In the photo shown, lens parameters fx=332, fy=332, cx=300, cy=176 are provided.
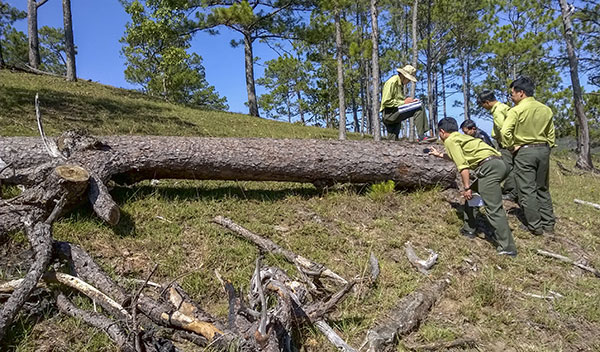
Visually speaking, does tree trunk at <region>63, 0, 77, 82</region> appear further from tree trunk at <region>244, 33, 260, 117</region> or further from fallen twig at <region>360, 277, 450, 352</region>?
fallen twig at <region>360, 277, 450, 352</region>

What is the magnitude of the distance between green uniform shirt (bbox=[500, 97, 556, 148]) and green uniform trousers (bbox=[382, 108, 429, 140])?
1.86 metres

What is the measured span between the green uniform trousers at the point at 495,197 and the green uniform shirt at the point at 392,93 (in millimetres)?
2497

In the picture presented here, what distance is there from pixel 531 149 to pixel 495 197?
3.86 feet

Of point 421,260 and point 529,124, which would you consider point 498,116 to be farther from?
point 421,260

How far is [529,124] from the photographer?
459 centimetres

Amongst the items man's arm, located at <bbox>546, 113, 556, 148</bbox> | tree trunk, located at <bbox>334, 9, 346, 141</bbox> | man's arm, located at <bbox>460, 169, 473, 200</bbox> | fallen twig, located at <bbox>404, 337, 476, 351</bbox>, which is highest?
tree trunk, located at <bbox>334, 9, 346, 141</bbox>

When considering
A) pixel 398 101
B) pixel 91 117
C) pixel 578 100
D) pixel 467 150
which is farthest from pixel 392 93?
pixel 578 100

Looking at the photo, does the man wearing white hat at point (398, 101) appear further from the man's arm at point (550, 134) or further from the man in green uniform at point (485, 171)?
the man's arm at point (550, 134)

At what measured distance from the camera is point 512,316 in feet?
9.53

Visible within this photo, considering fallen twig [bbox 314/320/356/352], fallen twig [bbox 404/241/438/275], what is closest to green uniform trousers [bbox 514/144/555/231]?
fallen twig [bbox 404/241/438/275]

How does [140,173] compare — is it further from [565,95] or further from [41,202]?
[565,95]

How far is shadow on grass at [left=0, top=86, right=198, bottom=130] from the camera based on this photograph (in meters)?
7.39

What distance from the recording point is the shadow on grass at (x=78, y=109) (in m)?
7.39

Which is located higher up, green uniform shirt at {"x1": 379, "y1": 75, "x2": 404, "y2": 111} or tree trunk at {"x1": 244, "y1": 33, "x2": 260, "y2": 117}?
tree trunk at {"x1": 244, "y1": 33, "x2": 260, "y2": 117}
